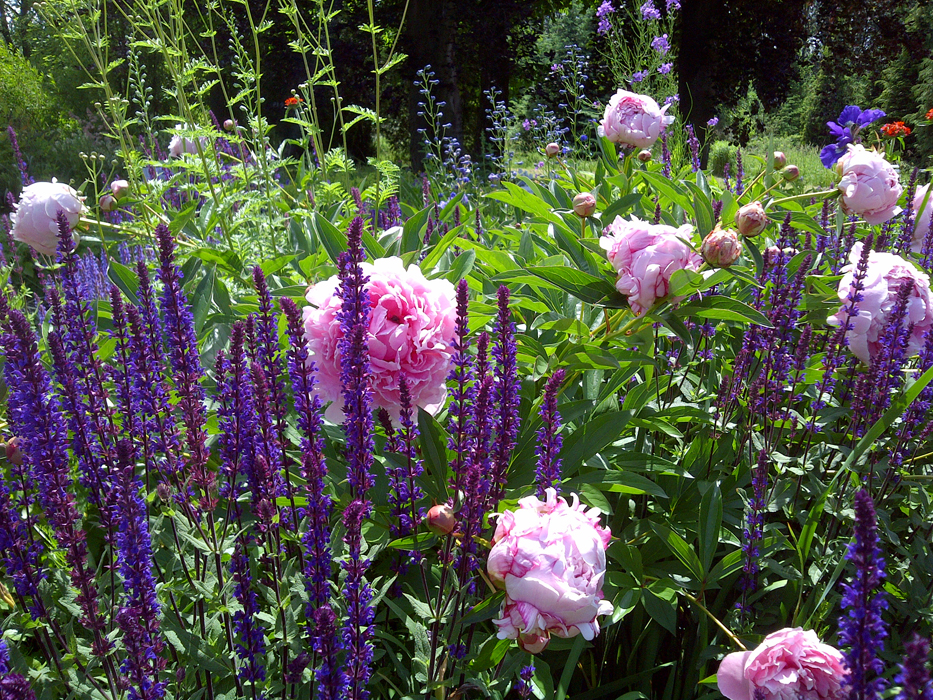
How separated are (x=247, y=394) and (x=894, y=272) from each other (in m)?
1.65

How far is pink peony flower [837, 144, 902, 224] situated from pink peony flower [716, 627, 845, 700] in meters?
1.33

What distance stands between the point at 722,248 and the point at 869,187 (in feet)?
2.41

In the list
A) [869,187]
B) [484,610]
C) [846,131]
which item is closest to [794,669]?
[484,610]

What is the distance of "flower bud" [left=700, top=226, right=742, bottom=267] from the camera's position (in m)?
1.48

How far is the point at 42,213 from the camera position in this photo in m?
2.05

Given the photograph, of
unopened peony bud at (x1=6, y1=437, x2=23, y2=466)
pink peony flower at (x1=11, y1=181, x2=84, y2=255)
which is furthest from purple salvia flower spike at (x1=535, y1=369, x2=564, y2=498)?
pink peony flower at (x1=11, y1=181, x2=84, y2=255)

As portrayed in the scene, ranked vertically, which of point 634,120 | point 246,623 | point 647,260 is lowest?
point 246,623

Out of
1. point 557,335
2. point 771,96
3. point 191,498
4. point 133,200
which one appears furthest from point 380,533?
point 771,96

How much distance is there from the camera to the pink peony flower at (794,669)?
1094 millimetres

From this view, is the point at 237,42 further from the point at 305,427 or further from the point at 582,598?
the point at 582,598

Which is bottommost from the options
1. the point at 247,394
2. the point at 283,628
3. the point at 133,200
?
the point at 283,628

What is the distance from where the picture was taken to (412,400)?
139cm

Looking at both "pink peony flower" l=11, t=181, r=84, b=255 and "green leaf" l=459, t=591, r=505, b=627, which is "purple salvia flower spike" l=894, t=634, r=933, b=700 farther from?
"pink peony flower" l=11, t=181, r=84, b=255

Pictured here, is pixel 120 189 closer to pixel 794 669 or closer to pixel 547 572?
pixel 547 572
